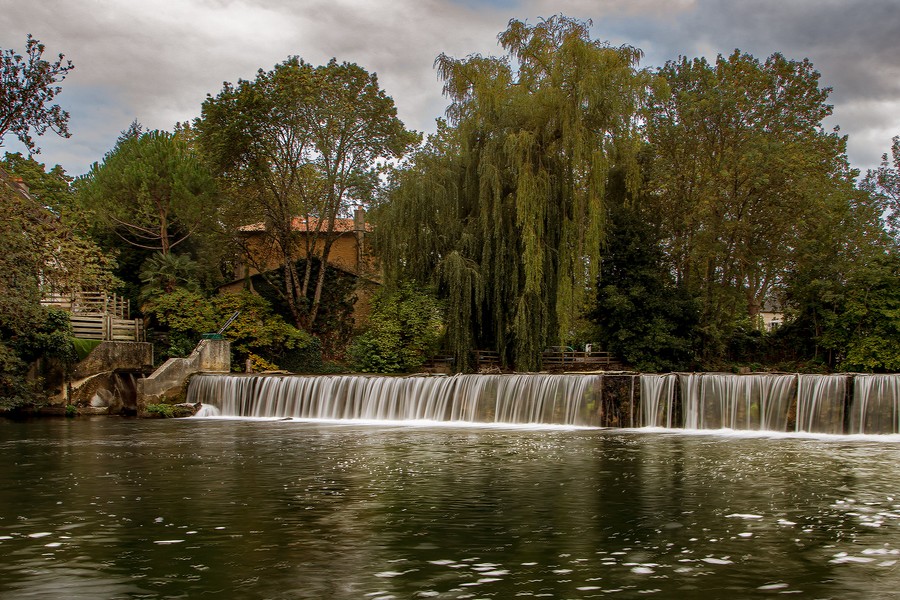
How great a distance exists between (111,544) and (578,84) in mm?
26984

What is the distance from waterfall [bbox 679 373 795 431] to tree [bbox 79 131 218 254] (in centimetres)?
2562

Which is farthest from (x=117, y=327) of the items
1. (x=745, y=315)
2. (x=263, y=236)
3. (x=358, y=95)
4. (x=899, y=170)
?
(x=899, y=170)

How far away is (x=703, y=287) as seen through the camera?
40.4 m

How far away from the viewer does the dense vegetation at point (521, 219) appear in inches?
1318

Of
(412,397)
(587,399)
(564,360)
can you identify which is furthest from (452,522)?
(564,360)

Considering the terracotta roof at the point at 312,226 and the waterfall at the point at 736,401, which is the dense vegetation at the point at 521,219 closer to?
the terracotta roof at the point at 312,226

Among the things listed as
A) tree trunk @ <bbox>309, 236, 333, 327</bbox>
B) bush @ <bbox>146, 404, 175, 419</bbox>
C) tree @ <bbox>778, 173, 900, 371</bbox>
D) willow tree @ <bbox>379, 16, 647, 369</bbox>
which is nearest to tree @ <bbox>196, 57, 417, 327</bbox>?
tree trunk @ <bbox>309, 236, 333, 327</bbox>

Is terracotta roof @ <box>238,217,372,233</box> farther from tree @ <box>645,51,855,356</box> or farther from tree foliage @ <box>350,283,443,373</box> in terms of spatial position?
tree @ <box>645,51,855,356</box>

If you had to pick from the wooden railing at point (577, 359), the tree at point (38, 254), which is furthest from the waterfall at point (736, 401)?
the tree at point (38, 254)

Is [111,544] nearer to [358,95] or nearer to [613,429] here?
[613,429]

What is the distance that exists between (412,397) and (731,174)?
61.9 ft

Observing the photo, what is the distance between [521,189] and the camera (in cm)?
3275

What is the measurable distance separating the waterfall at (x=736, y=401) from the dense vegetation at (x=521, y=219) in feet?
28.5

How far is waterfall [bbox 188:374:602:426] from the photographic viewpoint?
84.9 ft
